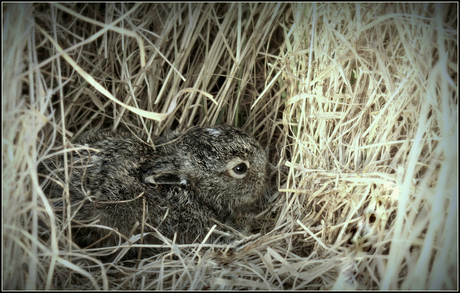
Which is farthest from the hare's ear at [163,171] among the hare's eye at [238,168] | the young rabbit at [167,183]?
the hare's eye at [238,168]

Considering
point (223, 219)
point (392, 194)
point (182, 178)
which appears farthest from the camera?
point (223, 219)

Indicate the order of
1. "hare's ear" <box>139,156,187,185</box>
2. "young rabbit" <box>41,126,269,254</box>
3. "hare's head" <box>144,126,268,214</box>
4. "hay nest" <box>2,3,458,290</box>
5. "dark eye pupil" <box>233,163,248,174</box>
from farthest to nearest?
"dark eye pupil" <box>233,163,248,174</box>
"hare's head" <box>144,126,268,214</box>
"hare's ear" <box>139,156,187,185</box>
"young rabbit" <box>41,126,269,254</box>
"hay nest" <box>2,3,458,290</box>

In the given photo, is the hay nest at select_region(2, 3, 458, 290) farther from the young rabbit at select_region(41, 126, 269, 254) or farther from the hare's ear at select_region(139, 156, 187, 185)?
the hare's ear at select_region(139, 156, 187, 185)

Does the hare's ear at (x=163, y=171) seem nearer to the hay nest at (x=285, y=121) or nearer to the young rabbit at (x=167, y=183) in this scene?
the young rabbit at (x=167, y=183)

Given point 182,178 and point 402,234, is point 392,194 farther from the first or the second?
point 182,178

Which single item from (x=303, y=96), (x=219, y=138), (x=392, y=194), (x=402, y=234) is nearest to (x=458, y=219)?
(x=402, y=234)

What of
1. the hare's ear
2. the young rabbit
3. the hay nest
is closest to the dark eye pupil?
the young rabbit
